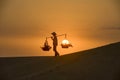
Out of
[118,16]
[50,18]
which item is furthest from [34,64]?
[118,16]

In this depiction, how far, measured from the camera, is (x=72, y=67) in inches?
42.9

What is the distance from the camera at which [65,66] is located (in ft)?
3.62

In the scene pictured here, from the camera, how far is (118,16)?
6.18 feet

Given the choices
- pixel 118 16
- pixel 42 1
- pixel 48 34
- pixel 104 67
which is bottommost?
pixel 104 67

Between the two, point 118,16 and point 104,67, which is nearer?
point 104,67

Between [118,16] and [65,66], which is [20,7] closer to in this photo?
[118,16]

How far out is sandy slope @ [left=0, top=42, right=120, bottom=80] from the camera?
3.43 feet

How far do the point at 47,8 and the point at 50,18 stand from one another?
0.09 m

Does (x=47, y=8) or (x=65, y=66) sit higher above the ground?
(x=47, y=8)

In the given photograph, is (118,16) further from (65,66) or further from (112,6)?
(65,66)

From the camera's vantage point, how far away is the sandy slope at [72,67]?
105 cm

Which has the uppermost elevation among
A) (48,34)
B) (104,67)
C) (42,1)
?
(42,1)

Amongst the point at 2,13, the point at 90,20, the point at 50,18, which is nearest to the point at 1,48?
the point at 2,13

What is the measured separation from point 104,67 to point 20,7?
1.13 metres
